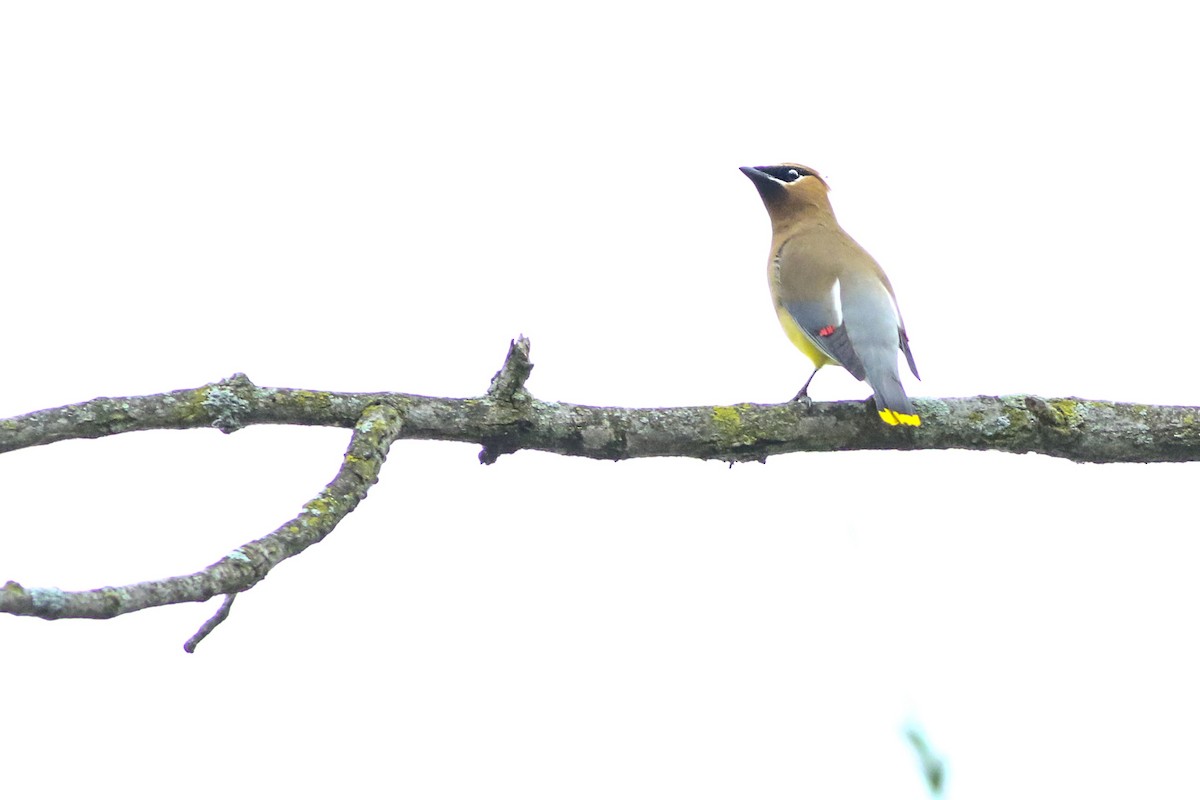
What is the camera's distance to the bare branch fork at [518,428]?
9.21ft

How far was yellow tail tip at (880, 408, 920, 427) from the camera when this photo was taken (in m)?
4.38

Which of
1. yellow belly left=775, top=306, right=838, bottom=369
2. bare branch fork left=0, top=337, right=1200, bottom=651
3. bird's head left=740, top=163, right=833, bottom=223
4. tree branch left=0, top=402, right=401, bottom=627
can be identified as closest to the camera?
tree branch left=0, top=402, right=401, bottom=627

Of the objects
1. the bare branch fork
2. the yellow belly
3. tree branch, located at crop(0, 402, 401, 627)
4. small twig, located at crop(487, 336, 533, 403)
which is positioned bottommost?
tree branch, located at crop(0, 402, 401, 627)

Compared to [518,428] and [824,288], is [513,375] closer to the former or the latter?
[518,428]

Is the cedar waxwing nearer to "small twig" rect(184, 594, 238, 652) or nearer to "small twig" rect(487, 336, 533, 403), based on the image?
"small twig" rect(487, 336, 533, 403)

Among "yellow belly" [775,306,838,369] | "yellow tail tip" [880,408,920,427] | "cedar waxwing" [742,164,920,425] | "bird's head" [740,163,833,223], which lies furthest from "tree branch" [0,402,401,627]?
"bird's head" [740,163,833,223]

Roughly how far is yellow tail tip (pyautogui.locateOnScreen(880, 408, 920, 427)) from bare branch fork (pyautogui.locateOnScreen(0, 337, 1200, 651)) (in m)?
0.03

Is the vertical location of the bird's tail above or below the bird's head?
below

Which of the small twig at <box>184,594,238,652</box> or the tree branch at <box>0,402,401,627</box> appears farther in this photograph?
the small twig at <box>184,594,238,652</box>

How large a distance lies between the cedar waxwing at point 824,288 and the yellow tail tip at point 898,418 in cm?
14

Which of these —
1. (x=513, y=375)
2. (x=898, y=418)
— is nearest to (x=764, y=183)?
(x=898, y=418)

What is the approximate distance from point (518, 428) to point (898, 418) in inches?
49.7

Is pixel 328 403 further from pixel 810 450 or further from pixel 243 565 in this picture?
pixel 810 450

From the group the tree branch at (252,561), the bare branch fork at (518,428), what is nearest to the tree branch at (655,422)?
the bare branch fork at (518,428)
